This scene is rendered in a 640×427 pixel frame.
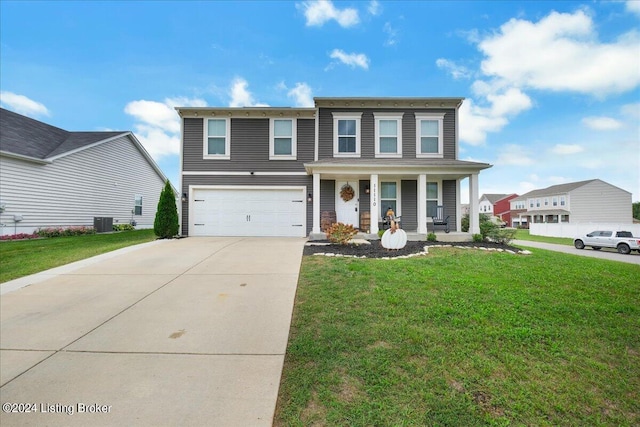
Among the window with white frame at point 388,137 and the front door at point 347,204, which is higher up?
the window with white frame at point 388,137

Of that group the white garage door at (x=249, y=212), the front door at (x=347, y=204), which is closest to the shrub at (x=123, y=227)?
the white garage door at (x=249, y=212)

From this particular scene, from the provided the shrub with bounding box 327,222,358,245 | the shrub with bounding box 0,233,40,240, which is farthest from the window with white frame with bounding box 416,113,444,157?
the shrub with bounding box 0,233,40,240

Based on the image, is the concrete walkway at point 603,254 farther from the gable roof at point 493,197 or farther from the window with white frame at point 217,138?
the gable roof at point 493,197

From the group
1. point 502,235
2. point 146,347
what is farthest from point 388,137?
point 146,347

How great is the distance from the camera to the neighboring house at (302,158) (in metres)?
11.5

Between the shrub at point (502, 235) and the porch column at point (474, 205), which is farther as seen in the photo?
the porch column at point (474, 205)

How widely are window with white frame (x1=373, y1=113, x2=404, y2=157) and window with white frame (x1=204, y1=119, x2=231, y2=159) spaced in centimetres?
652

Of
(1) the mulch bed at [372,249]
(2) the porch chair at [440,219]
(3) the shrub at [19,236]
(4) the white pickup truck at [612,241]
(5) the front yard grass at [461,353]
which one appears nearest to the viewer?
(5) the front yard grass at [461,353]

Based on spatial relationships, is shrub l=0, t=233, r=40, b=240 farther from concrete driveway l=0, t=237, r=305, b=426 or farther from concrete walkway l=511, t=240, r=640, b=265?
concrete walkway l=511, t=240, r=640, b=265

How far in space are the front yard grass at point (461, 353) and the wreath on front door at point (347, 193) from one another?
684cm

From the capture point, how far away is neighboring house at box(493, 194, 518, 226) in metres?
46.5

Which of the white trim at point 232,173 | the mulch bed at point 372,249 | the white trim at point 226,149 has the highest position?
the white trim at point 226,149

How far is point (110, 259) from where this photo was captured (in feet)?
23.2

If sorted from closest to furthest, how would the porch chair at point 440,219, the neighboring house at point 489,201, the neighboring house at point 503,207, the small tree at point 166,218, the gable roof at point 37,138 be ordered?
1. the small tree at point 166,218
2. the porch chair at point 440,219
3. the gable roof at point 37,138
4. the neighboring house at point 503,207
5. the neighboring house at point 489,201
